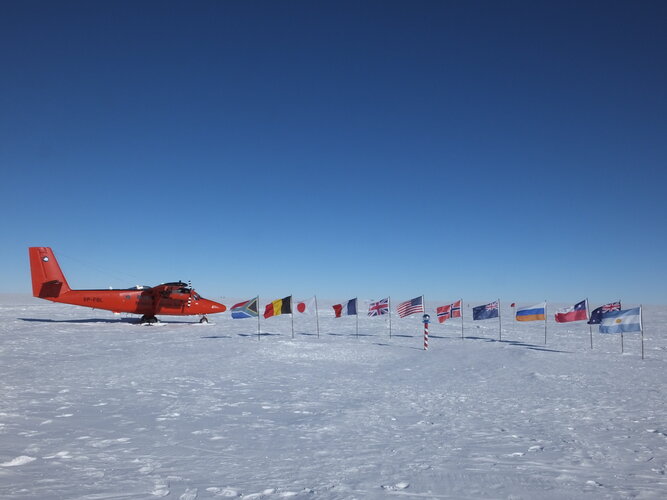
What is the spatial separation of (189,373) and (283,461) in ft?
29.4

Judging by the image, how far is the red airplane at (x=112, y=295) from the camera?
106ft

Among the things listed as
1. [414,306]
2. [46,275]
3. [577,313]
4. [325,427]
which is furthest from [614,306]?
[46,275]

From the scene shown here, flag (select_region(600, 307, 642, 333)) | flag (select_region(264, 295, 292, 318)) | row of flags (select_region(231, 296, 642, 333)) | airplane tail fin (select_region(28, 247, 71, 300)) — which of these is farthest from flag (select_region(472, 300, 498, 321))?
airplane tail fin (select_region(28, 247, 71, 300))

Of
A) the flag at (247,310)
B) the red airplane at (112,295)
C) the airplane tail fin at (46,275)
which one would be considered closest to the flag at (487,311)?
the flag at (247,310)

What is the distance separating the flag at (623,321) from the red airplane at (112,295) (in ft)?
98.2

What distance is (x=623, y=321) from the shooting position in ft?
63.9

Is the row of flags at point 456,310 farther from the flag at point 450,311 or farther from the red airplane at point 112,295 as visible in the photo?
the red airplane at point 112,295

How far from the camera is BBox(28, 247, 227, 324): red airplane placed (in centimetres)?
3219

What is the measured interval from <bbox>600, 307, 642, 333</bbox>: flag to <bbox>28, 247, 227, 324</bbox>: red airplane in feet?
98.2

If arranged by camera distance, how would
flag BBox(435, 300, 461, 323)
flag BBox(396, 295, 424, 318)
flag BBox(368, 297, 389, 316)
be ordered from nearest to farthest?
flag BBox(396, 295, 424, 318) → flag BBox(368, 297, 389, 316) → flag BBox(435, 300, 461, 323)

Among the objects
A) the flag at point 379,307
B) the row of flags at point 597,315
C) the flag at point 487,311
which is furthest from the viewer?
the flag at point 379,307

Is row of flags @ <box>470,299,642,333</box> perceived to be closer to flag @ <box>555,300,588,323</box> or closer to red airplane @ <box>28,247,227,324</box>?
flag @ <box>555,300,588,323</box>

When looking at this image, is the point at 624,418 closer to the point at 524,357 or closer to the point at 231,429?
the point at 231,429

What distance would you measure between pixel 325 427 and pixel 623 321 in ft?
61.0
